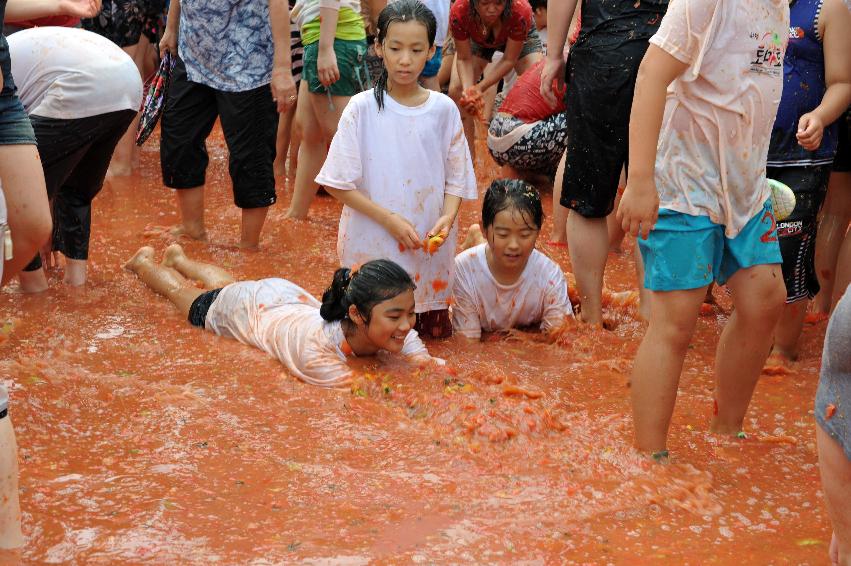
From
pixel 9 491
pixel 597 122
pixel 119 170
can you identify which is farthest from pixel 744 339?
pixel 119 170

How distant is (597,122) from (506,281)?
33.7 inches

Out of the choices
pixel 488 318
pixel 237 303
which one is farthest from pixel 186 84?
pixel 488 318

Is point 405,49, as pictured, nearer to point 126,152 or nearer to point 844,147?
point 844,147

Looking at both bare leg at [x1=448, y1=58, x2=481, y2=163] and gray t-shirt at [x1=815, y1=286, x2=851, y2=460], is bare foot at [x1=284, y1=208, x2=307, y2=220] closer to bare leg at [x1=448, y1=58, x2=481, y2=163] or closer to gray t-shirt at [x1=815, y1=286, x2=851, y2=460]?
bare leg at [x1=448, y1=58, x2=481, y2=163]

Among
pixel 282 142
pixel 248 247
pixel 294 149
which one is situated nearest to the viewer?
pixel 248 247

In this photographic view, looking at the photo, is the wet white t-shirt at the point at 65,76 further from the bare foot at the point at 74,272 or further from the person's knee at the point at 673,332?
the person's knee at the point at 673,332

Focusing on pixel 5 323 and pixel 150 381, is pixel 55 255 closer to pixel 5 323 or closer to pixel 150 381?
pixel 5 323

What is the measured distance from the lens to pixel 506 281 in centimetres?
496

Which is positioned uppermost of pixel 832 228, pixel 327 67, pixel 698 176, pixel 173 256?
pixel 698 176

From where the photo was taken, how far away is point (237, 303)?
190 inches

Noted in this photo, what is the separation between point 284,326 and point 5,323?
4.04 feet

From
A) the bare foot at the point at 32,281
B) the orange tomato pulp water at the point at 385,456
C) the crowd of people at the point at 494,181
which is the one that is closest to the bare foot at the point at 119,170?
the crowd of people at the point at 494,181

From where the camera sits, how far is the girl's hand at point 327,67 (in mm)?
Result: 6062

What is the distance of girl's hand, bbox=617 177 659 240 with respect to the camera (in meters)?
3.21
